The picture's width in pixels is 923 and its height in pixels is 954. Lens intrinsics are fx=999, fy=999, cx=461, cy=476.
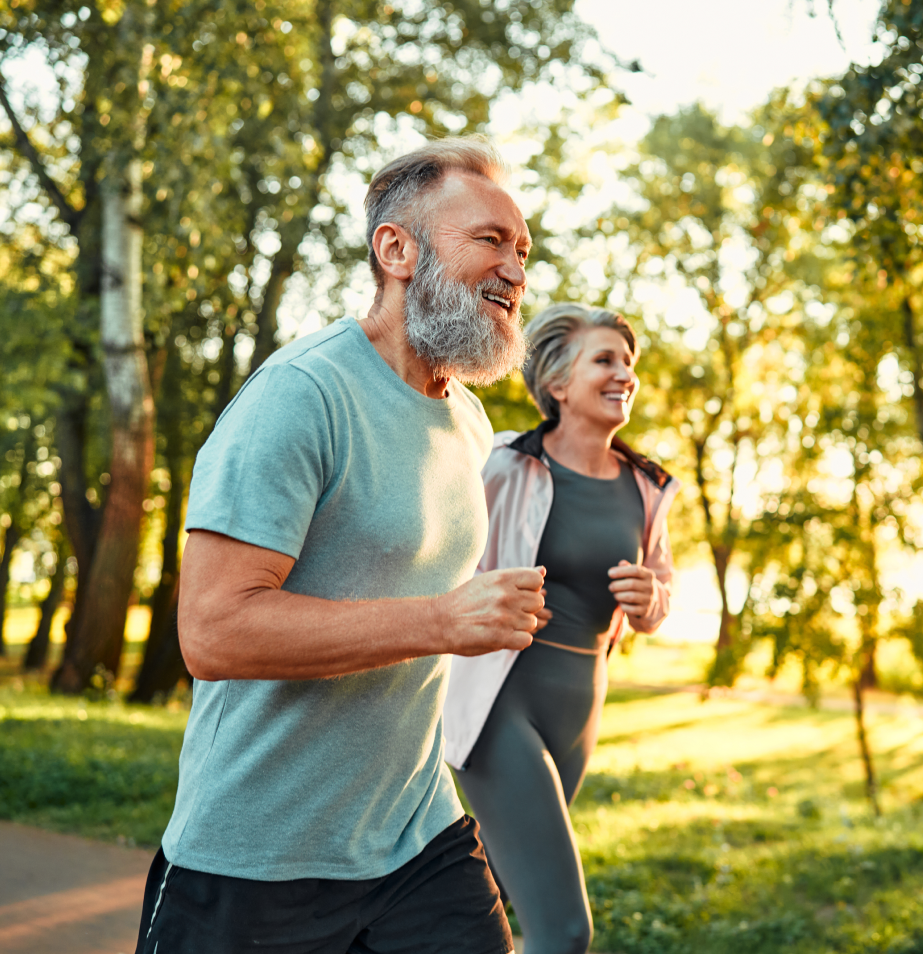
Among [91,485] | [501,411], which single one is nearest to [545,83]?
[501,411]

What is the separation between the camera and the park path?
4.14 m

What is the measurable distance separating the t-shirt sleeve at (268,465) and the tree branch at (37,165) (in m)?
12.1

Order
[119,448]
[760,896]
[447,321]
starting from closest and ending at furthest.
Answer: [447,321]
[760,896]
[119,448]

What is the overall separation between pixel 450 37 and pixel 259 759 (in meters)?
13.5

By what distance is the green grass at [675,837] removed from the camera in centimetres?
448

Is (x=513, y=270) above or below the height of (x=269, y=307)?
below

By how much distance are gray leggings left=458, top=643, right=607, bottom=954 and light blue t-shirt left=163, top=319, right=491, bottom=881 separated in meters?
0.98

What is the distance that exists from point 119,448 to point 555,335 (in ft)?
29.9

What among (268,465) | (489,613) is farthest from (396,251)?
(489,613)

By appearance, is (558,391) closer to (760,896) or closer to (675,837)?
(760,896)

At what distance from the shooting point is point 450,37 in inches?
535

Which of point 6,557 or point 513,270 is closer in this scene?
point 513,270

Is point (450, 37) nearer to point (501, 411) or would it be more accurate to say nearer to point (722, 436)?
point (501, 411)

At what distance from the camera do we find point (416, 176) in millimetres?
2059
